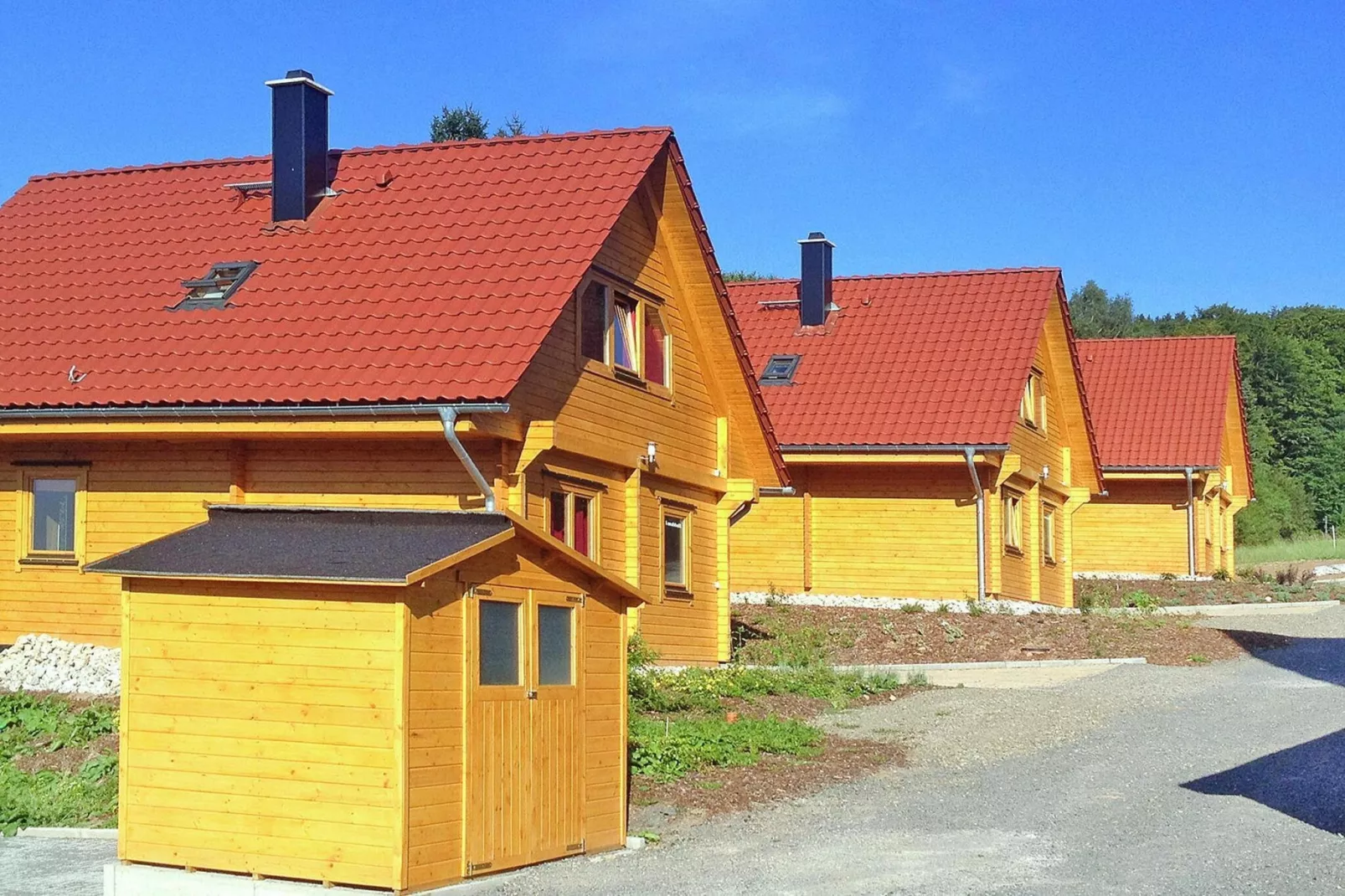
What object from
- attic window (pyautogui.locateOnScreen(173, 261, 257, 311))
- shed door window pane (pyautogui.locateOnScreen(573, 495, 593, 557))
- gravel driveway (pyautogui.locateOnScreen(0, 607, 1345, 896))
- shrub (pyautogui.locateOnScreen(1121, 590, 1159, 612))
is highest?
attic window (pyautogui.locateOnScreen(173, 261, 257, 311))

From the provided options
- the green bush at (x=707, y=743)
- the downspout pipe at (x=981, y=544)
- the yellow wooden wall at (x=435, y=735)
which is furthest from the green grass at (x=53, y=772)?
the downspout pipe at (x=981, y=544)

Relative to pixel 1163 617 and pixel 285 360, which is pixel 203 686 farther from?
pixel 1163 617

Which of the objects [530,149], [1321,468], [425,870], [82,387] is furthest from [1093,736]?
[1321,468]

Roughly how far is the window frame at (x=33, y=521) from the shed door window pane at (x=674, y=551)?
6848 millimetres

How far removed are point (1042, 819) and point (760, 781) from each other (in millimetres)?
2576

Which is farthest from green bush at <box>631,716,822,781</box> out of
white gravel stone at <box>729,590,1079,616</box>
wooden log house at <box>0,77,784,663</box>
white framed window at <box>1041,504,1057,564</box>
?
white framed window at <box>1041,504,1057,564</box>

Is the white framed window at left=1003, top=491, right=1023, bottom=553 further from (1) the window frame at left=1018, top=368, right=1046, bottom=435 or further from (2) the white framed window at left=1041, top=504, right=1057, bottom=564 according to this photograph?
(2) the white framed window at left=1041, top=504, right=1057, bottom=564

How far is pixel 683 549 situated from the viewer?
70.6 feet

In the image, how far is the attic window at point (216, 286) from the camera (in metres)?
18.6

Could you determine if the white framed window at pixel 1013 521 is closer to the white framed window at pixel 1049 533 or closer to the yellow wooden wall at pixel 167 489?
the white framed window at pixel 1049 533

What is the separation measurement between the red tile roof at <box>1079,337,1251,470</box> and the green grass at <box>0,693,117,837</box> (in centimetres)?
2767

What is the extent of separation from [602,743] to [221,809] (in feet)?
8.57

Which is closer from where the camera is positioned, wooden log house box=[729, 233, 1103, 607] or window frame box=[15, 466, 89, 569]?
window frame box=[15, 466, 89, 569]

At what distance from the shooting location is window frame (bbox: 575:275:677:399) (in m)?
18.6
